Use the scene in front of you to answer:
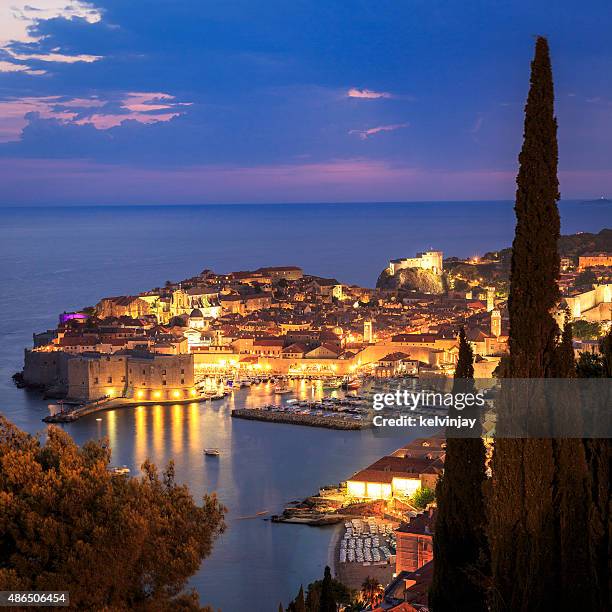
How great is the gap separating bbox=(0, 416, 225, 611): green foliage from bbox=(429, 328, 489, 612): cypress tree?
28.3 inches

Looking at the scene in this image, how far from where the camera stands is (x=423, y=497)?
8.08 m

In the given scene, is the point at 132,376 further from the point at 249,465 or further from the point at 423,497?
the point at 423,497

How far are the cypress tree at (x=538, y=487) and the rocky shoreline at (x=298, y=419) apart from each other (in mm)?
10305

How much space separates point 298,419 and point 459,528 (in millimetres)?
10165

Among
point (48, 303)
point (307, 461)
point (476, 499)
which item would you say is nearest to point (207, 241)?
point (48, 303)

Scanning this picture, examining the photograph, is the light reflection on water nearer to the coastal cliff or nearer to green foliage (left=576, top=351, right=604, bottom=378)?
green foliage (left=576, top=351, right=604, bottom=378)

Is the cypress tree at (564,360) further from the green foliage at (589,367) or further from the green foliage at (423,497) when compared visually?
the green foliage at (423,497)

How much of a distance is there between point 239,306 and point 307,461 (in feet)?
42.9

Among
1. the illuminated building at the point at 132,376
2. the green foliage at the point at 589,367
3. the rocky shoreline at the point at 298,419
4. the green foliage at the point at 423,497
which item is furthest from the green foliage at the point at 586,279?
the green foliage at the point at 589,367

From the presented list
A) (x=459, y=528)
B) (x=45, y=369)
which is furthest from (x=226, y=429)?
(x=459, y=528)

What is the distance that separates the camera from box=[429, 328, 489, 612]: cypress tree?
3.07 m

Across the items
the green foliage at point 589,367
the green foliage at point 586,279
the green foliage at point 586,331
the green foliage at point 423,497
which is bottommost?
the green foliage at point 423,497

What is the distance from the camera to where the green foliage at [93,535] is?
8.62ft

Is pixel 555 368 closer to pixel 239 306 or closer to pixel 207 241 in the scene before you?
pixel 239 306
